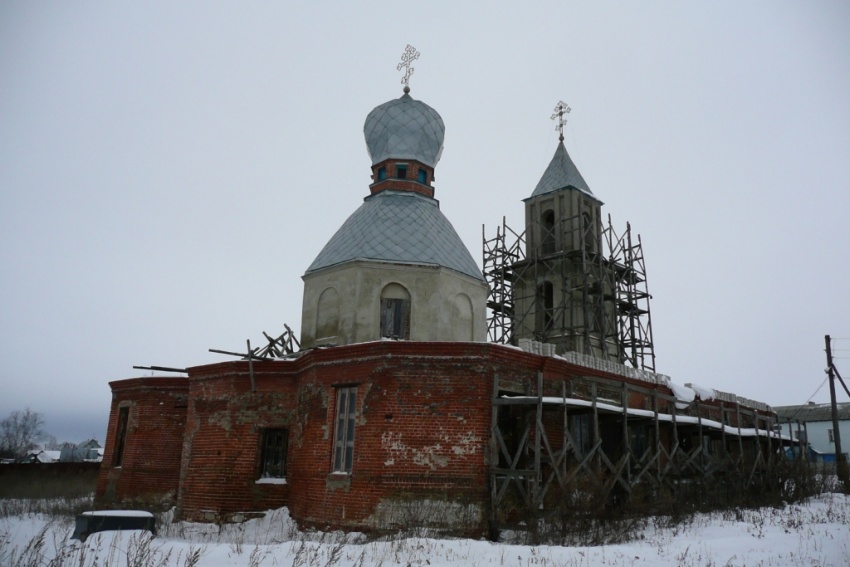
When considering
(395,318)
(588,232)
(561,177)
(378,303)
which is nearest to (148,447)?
(378,303)

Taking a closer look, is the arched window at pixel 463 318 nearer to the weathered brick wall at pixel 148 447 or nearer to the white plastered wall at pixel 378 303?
the white plastered wall at pixel 378 303

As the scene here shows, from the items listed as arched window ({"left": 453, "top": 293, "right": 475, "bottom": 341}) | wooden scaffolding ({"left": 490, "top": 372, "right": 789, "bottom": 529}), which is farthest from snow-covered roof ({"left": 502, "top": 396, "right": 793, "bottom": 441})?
arched window ({"left": 453, "top": 293, "right": 475, "bottom": 341})

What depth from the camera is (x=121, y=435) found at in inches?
794

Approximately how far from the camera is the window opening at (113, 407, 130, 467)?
781 inches

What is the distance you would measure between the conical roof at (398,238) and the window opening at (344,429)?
4.51m

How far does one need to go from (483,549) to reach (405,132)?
45.8 ft

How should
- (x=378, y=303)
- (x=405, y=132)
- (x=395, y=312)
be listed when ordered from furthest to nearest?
(x=405, y=132) → (x=395, y=312) → (x=378, y=303)

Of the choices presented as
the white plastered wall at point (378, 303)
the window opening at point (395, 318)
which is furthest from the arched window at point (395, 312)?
the white plastered wall at point (378, 303)

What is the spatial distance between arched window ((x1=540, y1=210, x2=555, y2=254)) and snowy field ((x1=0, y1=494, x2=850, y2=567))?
1402 centimetres

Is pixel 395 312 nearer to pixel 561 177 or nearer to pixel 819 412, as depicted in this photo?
pixel 561 177

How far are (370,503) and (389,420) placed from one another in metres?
1.59

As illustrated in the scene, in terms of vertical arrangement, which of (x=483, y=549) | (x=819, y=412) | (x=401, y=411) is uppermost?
(x=819, y=412)

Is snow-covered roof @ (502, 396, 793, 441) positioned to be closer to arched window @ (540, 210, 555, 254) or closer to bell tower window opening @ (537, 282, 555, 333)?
bell tower window opening @ (537, 282, 555, 333)

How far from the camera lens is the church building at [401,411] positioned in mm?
12977
